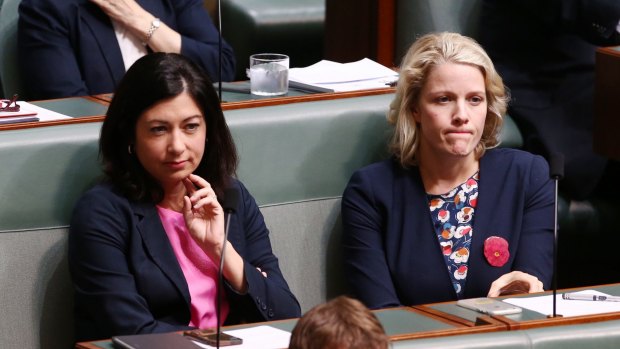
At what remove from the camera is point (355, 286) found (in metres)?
2.88

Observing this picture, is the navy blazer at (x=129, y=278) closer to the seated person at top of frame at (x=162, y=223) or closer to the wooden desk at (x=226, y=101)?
the seated person at top of frame at (x=162, y=223)

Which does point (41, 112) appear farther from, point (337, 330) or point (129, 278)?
point (337, 330)

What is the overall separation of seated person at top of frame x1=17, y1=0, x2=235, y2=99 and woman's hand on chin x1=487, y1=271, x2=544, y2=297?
113cm

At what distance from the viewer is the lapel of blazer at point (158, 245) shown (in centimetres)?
263

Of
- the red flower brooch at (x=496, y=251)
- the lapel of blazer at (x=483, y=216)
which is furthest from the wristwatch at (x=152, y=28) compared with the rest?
the red flower brooch at (x=496, y=251)

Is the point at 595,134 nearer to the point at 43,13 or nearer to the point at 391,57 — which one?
the point at 391,57

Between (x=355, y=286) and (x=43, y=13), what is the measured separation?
111cm

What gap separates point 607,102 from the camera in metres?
3.34

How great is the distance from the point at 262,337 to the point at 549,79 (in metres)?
1.61

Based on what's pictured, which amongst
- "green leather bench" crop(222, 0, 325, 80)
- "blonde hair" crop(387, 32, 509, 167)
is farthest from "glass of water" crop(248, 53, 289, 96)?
"green leather bench" crop(222, 0, 325, 80)

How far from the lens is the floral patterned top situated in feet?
9.54

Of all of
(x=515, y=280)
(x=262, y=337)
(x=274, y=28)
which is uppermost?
(x=274, y=28)

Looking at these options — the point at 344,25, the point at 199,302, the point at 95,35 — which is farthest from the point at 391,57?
the point at 199,302

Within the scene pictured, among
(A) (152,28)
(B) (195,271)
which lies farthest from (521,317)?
(A) (152,28)
